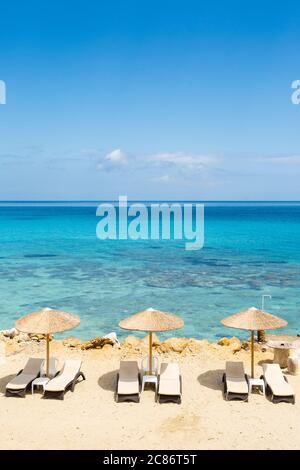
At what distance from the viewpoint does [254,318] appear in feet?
31.4

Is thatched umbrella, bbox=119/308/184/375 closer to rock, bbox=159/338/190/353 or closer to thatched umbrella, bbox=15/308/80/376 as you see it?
thatched umbrella, bbox=15/308/80/376

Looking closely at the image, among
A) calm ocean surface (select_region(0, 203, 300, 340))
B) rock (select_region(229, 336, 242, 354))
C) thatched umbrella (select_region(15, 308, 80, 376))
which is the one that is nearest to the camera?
thatched umbrella (select_region(15, 308, 80, 376))

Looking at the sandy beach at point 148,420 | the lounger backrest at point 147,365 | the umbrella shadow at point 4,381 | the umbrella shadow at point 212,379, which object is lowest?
the umbrella shadow at point 4,381

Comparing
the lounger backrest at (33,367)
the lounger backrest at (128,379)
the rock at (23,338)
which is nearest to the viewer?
the lounger backrest at (128,379)

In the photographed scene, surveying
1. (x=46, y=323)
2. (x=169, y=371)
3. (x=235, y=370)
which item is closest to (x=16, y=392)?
(x=46, y=323)

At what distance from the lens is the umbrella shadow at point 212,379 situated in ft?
32.3

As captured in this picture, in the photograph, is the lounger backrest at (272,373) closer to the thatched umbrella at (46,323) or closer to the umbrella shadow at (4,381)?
the thatched umbrella at (46,323)

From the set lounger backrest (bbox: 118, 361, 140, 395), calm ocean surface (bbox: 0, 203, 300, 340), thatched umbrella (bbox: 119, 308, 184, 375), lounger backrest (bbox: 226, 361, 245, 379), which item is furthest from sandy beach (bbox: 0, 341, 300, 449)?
calm ocean surface (bbox: 0, 203, 300, 340)

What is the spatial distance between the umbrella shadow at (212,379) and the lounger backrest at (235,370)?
0.37 meters

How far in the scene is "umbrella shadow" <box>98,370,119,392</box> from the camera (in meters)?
9.80

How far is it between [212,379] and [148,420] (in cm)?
254

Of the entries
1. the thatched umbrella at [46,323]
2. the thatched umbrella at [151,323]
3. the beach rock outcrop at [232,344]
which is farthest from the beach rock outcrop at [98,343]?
the beach rock outcrop at [232,344]

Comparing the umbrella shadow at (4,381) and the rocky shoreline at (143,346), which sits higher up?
the rocky shoreline at (143,346)

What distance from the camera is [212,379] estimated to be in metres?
10.3
